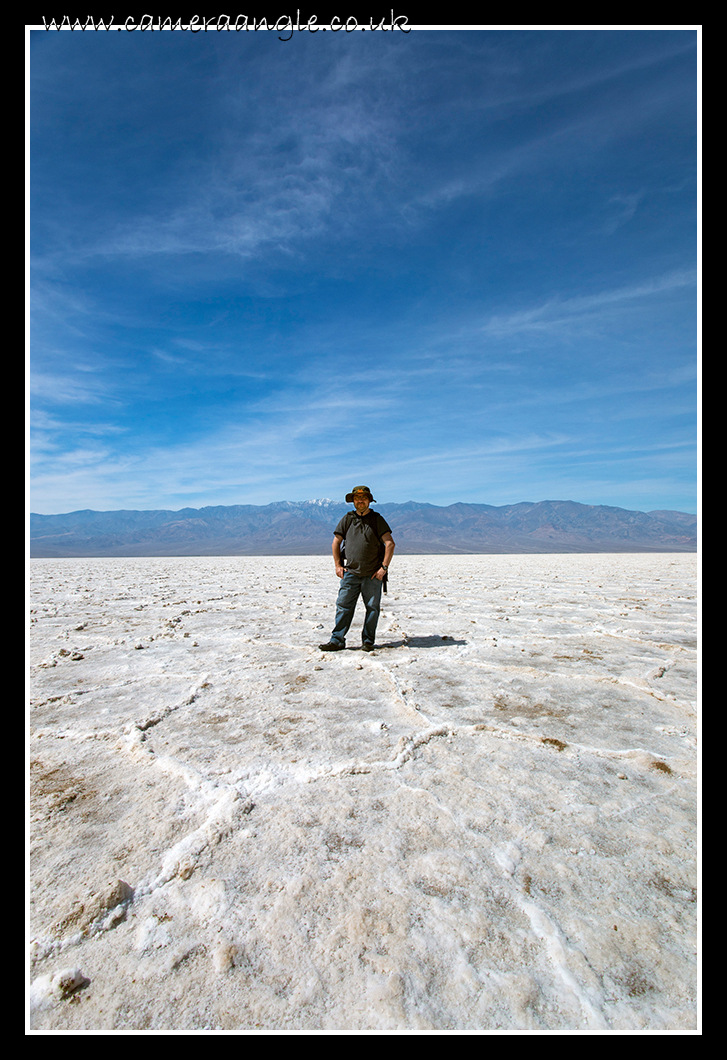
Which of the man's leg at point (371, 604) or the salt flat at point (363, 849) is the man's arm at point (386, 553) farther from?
the salt flat at point (363, 849)

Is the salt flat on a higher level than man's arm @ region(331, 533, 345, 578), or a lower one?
lower

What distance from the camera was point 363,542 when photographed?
489cm

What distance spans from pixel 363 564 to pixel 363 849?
321cm

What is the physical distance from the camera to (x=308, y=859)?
173cm

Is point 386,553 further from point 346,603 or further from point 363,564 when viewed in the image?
point 346,603

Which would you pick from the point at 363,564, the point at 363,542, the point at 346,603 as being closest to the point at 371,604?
the point at 346,603

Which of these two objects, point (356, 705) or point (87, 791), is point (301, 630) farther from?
point (87, 791)

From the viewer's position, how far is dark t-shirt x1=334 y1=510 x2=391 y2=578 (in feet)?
16.1

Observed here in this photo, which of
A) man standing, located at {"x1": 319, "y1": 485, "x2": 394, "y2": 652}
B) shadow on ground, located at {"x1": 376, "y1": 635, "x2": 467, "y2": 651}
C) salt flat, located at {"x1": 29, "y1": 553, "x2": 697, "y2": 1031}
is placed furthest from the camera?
shadow on ground, located at {"x1": 376, "y1": 635, "x2": 467, "y2": 651}

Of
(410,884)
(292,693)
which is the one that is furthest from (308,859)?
(292,693)

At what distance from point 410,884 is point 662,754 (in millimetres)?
1723

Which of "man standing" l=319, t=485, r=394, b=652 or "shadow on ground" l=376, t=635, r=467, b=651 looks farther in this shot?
"shadow on ground" l=376, t=635, r=467, b=651

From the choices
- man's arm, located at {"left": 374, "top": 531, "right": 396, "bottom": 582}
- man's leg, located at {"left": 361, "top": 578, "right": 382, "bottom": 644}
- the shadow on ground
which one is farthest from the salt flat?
man's arm, located at {"left": 374, "top": 531, "right": 396, "bottom": 582}

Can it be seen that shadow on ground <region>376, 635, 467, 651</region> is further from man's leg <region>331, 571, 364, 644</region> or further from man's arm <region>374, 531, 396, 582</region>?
man's arm <region>374, 531, 396, 582</region>
